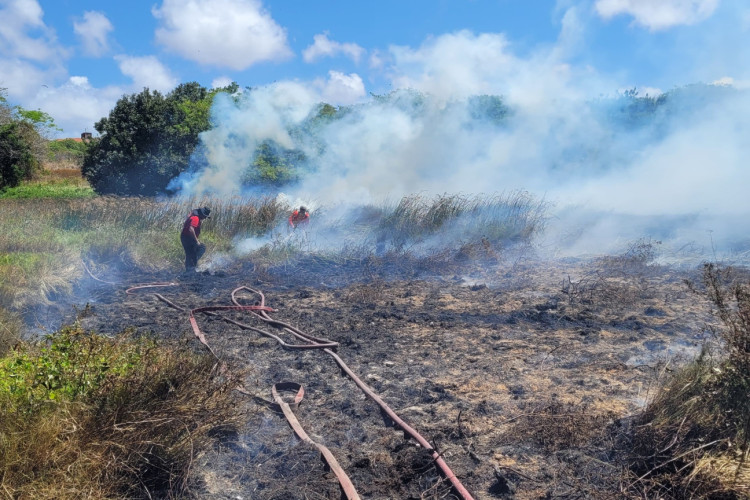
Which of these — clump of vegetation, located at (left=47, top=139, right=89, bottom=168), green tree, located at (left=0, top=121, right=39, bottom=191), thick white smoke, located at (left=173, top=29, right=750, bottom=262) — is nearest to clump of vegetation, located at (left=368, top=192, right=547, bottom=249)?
thick white smoke, located at (left=173, top=29, right=750, bottom=262)

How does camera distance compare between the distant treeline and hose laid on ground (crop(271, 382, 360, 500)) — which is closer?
hose laid on ground (crop(271, 382, 360, 500))

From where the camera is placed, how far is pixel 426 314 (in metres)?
8.50

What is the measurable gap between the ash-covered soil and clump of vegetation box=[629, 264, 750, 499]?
245 millimetres

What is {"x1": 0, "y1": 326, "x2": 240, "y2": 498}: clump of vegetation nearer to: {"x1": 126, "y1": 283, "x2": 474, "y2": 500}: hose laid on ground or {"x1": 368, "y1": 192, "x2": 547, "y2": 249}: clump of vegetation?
{"x1": 126, "y1": 283, "x2": 474, "y2": 500}: hose laid on ground

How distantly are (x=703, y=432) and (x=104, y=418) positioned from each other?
150 inches

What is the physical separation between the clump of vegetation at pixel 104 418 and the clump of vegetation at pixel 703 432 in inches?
116

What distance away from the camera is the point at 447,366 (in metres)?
6.18

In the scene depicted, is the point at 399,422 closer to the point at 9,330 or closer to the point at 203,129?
the point at 9,330

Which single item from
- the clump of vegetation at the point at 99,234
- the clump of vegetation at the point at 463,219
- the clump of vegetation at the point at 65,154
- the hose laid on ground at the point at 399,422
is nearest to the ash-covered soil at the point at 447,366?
the hose laid on ground at the point at 399,422

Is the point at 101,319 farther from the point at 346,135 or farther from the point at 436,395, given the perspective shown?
the point at 346,135

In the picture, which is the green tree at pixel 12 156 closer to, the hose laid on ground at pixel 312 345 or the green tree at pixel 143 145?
the green tree at pixel 143 145

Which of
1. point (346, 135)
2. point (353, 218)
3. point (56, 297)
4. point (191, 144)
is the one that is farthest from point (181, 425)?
point (191, 144)

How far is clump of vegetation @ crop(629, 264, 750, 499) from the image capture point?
318cm

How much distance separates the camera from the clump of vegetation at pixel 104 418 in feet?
10.4
